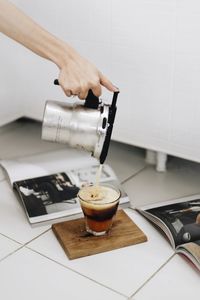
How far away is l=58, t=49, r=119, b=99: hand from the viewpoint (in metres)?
0.91

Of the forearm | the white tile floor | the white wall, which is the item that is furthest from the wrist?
the white tile floor

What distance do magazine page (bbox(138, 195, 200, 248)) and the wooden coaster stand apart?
52 mm

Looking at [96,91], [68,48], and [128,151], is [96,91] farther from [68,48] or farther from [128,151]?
[128,151]

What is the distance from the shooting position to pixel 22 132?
1599 millimetres

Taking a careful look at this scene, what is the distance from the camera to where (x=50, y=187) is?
1185 mm

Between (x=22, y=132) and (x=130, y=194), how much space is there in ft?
1.81

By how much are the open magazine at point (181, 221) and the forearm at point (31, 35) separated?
0.40 metres

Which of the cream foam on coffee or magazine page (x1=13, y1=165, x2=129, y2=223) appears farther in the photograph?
magazine page (x1=13, y1=165, x2=129, y2=223)

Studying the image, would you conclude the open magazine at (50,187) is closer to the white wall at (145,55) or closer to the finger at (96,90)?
the white wall at (145,55)

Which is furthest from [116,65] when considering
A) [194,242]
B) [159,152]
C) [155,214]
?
[194,242]

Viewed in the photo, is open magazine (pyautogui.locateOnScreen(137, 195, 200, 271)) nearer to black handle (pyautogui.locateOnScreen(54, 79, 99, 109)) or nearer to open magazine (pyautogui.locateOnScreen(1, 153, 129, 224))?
open magazine (pyautogui.locateOnScreen(1, 153, 129, 224))

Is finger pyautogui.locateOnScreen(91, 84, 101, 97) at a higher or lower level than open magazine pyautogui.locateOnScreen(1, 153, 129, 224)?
higher

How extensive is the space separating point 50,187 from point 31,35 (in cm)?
39

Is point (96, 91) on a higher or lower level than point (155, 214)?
higher
